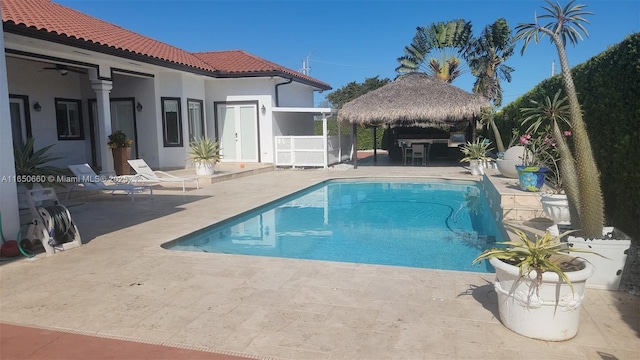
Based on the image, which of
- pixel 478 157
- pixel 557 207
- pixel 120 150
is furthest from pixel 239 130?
pixel 557 207

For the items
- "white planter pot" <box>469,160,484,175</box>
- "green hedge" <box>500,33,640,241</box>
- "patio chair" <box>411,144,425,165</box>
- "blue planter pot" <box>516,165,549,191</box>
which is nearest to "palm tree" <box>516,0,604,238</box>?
"green hedge" <box>500,33,640,241</box>

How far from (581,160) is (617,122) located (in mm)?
2266

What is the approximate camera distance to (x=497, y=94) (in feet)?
101

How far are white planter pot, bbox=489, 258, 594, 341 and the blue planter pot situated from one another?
195 inches

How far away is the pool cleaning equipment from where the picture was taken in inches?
214

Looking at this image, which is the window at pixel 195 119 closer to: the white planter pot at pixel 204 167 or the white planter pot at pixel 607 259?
the white planter pot at pixel 204 167

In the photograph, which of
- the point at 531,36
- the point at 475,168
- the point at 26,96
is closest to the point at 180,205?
the point at 26,96

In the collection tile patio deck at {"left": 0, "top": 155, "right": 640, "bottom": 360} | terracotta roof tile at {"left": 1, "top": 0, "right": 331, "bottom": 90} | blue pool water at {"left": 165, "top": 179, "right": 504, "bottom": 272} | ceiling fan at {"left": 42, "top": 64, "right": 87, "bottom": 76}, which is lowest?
blue pool water at {"left": 165, "top": 179, "right": 504, "bottom": 272}

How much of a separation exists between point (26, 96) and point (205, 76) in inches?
239

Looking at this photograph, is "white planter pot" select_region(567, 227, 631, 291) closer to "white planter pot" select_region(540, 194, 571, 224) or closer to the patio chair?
"white planter pot" select_region(540, 194, 571, 224)

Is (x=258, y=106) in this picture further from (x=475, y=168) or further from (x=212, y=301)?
(x=212, y=301)

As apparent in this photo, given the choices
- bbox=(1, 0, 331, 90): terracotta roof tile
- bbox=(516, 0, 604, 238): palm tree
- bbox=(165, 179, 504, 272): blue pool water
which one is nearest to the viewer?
bbox=(516, 0, 604, 238): palm tree

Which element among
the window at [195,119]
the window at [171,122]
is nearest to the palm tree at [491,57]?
the window at [195,119]

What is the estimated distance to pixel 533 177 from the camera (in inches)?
304
